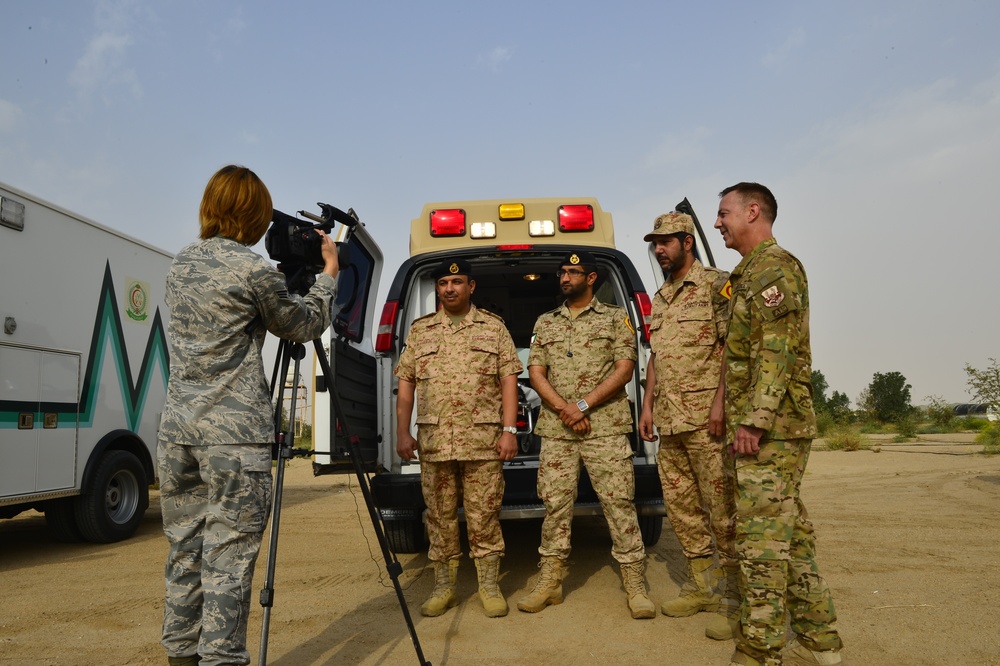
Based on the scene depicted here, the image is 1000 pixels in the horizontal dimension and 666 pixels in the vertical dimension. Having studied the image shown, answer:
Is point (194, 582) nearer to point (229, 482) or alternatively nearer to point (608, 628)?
point (229, 482)

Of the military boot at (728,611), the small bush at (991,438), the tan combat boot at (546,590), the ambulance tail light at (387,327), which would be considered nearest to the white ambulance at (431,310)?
the ambulance tail light at (387,327)

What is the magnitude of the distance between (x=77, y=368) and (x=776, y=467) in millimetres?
5805

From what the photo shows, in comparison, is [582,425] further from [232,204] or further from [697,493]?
[232,204]

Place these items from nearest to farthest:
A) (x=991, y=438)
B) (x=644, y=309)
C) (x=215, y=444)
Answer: (x=215, y=444) → (x=644, y=309) → (x=991, y=438)

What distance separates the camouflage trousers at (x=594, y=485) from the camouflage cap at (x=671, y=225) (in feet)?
3.79

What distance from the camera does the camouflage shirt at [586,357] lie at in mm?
3980

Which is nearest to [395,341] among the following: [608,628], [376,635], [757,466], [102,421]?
[376,635]

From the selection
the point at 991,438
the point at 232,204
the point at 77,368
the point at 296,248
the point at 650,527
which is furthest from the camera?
the point at 991,438

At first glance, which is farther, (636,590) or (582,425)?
(582,425)

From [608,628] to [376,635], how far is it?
1.14 m

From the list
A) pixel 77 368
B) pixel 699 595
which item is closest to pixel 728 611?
pixel 699 595

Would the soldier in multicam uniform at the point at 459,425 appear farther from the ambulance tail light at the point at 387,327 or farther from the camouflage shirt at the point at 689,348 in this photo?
the camouflage shirt at the point at 689,348

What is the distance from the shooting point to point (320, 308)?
2502mm

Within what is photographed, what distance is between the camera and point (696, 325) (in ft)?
12.2
